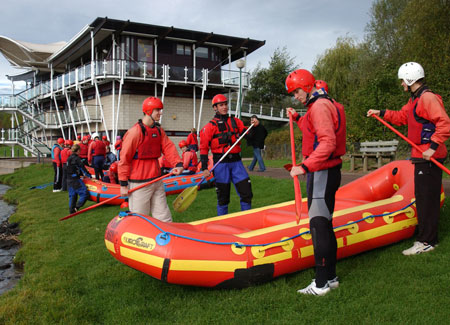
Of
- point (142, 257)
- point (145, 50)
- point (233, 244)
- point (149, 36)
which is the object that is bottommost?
point (142, 257)

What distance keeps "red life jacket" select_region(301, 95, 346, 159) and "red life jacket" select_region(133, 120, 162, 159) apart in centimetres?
212

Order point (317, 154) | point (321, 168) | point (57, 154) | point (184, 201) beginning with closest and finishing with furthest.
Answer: point (317, 154) < point (321, 168) < point (184, 201) < point (57, 154)

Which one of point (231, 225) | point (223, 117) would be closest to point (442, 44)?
point (223, 117)

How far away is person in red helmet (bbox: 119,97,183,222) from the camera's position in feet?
16.0

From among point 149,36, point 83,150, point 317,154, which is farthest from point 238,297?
point 149,36

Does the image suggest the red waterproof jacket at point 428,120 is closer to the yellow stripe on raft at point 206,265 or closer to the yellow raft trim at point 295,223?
the yellow raft trim at point 295,223

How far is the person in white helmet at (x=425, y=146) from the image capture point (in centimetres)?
420

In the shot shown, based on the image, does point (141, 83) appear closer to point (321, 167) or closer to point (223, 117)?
point (223, 117)

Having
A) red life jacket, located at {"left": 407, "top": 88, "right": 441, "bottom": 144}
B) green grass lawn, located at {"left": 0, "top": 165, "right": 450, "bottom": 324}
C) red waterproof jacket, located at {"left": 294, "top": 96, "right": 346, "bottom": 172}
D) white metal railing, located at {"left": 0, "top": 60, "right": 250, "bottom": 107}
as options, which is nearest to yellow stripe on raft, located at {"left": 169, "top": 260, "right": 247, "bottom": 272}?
green grass lawn, located at {"left": 0, "top": 165, "right": 450, "bottom": 324}

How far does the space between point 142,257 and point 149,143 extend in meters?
1.69

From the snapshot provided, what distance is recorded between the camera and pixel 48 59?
30.4 m

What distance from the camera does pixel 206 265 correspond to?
373 centimetres

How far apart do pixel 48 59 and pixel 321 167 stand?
104 feet

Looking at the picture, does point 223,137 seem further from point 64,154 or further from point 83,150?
point 83,150
